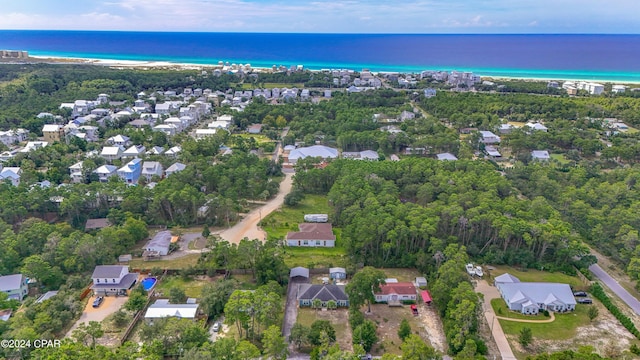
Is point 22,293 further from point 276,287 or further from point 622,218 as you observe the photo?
point 622,218

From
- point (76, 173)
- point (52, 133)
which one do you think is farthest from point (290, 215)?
point (52, 133)

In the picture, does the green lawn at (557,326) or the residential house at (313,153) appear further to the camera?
the residential house at (313,153)

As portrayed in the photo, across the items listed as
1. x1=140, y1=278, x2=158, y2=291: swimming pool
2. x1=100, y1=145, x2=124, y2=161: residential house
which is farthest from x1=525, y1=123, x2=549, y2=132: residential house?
x1=100, y1=145, x2=124, y2=161: residential house

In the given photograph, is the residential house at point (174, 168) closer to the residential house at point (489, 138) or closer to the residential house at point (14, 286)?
the residential house at point (14, 286)

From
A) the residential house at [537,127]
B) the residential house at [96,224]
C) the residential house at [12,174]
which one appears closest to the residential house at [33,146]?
the residential house at [12,174]

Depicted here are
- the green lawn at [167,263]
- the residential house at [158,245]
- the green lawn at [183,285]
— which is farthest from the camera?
the residential house at [158,245]

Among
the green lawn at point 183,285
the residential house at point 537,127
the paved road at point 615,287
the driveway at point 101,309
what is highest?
the residential house at point 537,127
